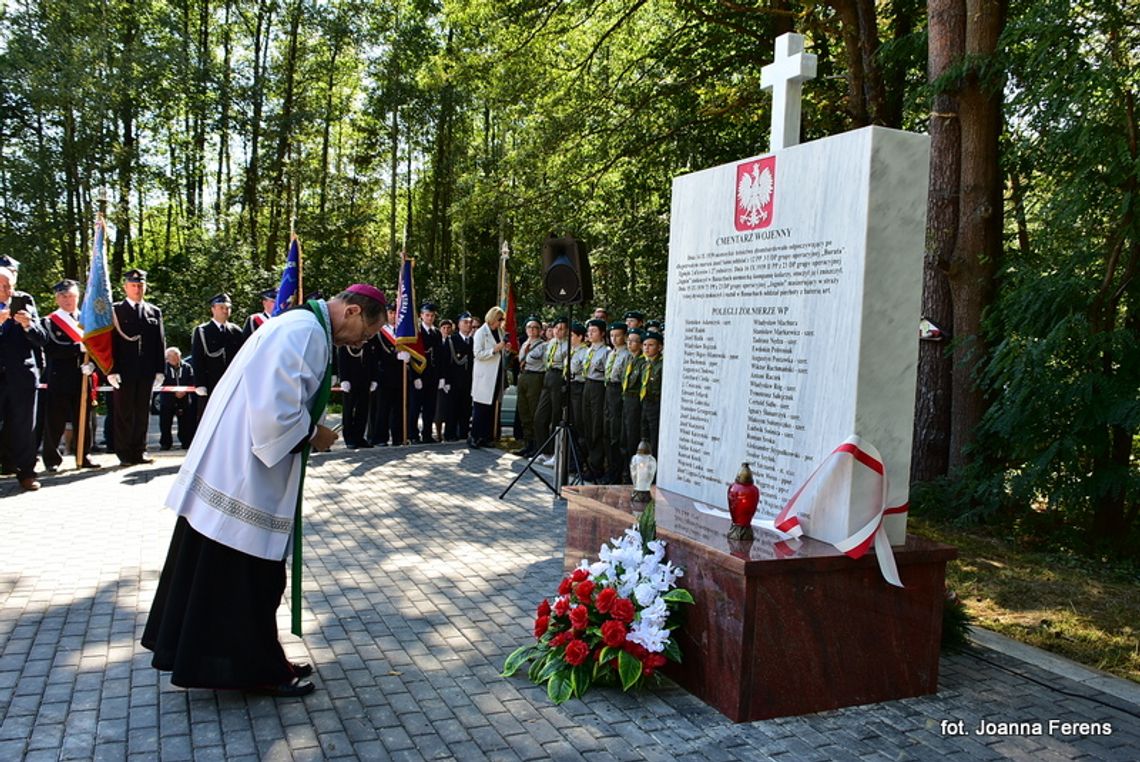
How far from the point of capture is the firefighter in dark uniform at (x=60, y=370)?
9969 mm

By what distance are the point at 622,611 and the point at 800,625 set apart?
826 mm

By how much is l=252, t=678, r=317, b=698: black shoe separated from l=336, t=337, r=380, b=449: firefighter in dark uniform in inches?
369

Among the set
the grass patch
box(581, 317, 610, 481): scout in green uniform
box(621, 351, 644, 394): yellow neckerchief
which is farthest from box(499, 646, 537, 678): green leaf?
box(581, 317, 610, 481): scout in green uniform

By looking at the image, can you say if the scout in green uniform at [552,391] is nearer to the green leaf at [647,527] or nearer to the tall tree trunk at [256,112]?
the green leaf at [647,527]

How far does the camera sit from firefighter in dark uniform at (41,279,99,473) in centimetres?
997

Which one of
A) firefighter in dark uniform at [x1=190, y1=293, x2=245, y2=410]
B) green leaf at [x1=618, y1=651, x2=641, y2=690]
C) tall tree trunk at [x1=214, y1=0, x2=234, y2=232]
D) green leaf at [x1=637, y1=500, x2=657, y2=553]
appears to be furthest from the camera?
tall tree trunk at [x1=214, y1=0, x2=234, y2=232]

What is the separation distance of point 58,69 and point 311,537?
20780 millimetres

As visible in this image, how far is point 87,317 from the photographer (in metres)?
10.1

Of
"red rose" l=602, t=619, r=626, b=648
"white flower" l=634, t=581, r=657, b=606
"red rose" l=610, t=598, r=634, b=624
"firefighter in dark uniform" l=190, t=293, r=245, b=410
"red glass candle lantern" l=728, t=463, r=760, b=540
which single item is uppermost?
"firefighter in dark uniform" l=190, t=293, r=245, b=410

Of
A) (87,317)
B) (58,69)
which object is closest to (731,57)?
(87,317)

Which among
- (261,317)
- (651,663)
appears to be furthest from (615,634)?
(261,317)

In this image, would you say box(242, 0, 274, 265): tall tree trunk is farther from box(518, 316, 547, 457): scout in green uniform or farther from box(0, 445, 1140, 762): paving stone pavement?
box(0, 445, 1140, 762): paving stone pavement

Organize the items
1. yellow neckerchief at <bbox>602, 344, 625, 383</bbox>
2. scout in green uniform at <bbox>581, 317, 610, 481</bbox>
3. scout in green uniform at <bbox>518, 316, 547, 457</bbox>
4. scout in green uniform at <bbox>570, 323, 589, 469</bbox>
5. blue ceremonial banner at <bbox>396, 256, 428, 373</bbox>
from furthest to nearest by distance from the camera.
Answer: blue ceremonial banner at <bbox>396, 256, 428, 373</bbox>, scout in green uniform at <bbox>518, 316, 547, 457</bbox>, scout in green uniform at <bbox>570, 323, 589, 469</bbox>, scout in green uniform at <bbox>581, 317, 610, 481</bbox>, yellow neckerchief at <bbox>602, 344, 625, 383</bbox>

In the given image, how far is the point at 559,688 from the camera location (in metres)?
4.17
